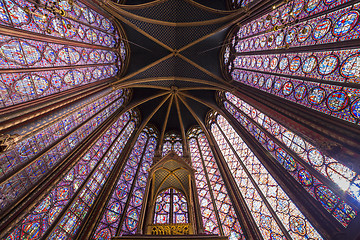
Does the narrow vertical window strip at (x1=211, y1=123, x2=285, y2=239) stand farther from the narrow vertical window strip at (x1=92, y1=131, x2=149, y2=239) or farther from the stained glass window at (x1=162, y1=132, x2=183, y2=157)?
the narrow vertical window strip at (x1=92, y1=131, x2=149, y2=239)

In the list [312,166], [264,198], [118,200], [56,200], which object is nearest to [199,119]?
[264,198]

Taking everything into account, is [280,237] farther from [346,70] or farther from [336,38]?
[336,38]

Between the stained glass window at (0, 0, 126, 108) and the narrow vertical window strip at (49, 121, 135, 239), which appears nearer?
the stained glass window at (0, 0, 126, 108)

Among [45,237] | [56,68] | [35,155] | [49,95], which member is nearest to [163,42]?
[56,68]

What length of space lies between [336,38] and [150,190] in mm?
8396

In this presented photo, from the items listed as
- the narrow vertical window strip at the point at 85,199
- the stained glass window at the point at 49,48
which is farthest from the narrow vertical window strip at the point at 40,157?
the narrow vertical window strip at the point at 85,199

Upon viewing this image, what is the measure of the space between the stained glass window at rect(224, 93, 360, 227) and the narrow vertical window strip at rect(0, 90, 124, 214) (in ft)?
26.1

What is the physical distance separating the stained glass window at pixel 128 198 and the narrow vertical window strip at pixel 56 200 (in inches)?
67.1

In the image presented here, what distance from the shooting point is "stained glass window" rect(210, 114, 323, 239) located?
18.4 ft

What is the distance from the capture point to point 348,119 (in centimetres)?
469

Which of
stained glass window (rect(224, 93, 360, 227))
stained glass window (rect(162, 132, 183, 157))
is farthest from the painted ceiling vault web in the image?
stained glass window (rect(162, 132, 183, 157))

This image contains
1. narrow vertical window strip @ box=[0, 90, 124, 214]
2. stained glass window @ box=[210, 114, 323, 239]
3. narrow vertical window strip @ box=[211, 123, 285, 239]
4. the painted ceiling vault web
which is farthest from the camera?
narrow vertical window strip @ box=[211, 123, 285, 239]

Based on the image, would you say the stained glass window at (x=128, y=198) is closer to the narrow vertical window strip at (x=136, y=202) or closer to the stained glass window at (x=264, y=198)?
the narrow vertical window strip at (x=136, y=202)

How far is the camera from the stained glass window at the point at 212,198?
7773 mm
